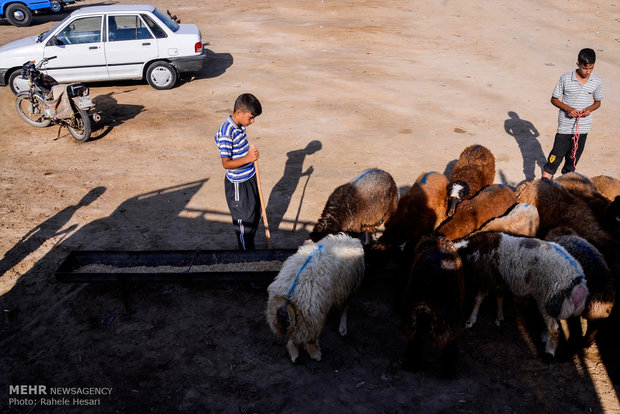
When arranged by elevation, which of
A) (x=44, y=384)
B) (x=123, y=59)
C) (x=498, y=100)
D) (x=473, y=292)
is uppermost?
(x=123, y=59)

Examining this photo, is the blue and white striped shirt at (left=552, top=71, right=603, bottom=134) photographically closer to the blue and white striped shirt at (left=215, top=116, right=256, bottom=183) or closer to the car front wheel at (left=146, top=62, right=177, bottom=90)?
the blue and white striped shirt at (left=215, top=116, right=256, bottom=183)

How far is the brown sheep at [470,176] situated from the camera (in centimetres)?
650

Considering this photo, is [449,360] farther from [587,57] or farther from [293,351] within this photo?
[587,57]

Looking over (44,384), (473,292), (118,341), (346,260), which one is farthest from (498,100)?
(44,384)

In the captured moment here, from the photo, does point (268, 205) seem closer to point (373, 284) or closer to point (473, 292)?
point (373, 284)

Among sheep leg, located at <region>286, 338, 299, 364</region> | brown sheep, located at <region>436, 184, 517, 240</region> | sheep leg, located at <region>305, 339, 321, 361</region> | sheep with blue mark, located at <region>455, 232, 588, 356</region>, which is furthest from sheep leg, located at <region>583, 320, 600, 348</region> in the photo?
sheep leg, located at <region>286, 338, 299, 364</region>

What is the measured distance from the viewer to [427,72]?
14.5m

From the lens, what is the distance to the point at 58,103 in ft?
32.3

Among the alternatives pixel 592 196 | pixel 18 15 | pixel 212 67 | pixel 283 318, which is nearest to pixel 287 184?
pixel 283 318

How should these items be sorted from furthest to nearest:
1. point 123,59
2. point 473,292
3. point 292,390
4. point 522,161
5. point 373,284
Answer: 1. point 123,59
2. point 522,161
3. point 373,284
4. point 473,292
5. point 292,390

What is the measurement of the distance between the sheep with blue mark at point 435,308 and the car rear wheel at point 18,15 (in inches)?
872

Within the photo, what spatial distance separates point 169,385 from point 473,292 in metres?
3.62

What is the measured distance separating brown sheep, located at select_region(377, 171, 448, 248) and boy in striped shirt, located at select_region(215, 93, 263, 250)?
173cm

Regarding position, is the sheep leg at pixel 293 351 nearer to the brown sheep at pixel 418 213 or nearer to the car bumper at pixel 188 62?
the brown sheep at pixel 418 213
